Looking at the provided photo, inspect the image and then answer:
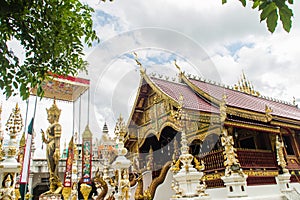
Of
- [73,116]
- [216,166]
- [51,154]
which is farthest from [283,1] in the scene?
[73,116]

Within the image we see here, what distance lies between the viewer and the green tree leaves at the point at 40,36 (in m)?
2.92

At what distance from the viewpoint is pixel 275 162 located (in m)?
9.16

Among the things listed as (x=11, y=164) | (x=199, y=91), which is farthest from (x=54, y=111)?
(x=199, y=91)

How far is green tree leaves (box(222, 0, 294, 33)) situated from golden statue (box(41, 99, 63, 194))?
18.2 feet

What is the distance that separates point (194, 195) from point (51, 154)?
3550 millimetres

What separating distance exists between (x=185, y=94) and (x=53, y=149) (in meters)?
5.82

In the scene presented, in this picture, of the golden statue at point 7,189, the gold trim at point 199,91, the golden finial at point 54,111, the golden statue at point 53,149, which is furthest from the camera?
the gold trim at point 199,91

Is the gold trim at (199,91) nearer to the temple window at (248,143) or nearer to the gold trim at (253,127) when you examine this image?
the gold trim at (253,127)

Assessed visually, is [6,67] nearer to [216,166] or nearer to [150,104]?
[216,166]

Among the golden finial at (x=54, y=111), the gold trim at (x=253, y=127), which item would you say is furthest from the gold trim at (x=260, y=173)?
the golden finial at (x=54, y=111)

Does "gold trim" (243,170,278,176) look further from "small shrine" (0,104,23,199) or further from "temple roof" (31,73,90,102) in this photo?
"temple roof" (31,73,90,102)

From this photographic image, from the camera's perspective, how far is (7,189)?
425cm

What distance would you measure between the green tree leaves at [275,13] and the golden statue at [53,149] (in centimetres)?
555

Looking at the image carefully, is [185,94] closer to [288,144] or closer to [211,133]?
[211,133]
